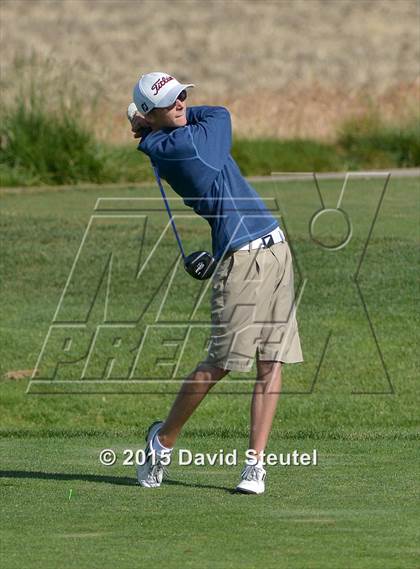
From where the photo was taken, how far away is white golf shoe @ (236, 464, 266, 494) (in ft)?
23.3

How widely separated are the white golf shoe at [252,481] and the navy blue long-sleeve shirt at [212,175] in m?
1.06

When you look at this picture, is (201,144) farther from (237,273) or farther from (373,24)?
(373,24)

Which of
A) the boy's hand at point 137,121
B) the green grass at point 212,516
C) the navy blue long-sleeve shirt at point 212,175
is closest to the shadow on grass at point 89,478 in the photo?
the green grass at point 212,516

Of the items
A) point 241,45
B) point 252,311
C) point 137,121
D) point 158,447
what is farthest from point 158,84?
point 241,45

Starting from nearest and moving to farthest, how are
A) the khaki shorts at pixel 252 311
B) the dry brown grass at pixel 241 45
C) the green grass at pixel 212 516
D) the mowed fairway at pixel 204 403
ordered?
the green grass at pixel 212 516, the mowed fairway at pixel 204 403, the khaki shorts at pixel 252 311, the dry brown grass at pixel 241 45

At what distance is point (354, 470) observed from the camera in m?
A: 7.84

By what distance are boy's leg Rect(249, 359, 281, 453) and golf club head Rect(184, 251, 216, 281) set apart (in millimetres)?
562

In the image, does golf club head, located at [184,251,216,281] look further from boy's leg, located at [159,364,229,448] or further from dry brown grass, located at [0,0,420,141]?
dry brown grass, located at [0,0,420,141]

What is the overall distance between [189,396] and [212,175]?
3.68 feet

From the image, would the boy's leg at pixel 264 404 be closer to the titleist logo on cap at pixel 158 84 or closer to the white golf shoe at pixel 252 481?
the white golf shoe at pixel 252 481

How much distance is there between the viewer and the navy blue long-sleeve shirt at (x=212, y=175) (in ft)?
23.5

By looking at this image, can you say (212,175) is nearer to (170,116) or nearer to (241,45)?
(170,116)

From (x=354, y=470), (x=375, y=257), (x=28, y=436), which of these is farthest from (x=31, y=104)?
(x=354, y=470)

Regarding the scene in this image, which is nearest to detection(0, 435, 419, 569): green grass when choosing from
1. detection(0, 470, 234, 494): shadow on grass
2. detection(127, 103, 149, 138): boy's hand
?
detection(0, 470, 234, 494): shadow on grass
